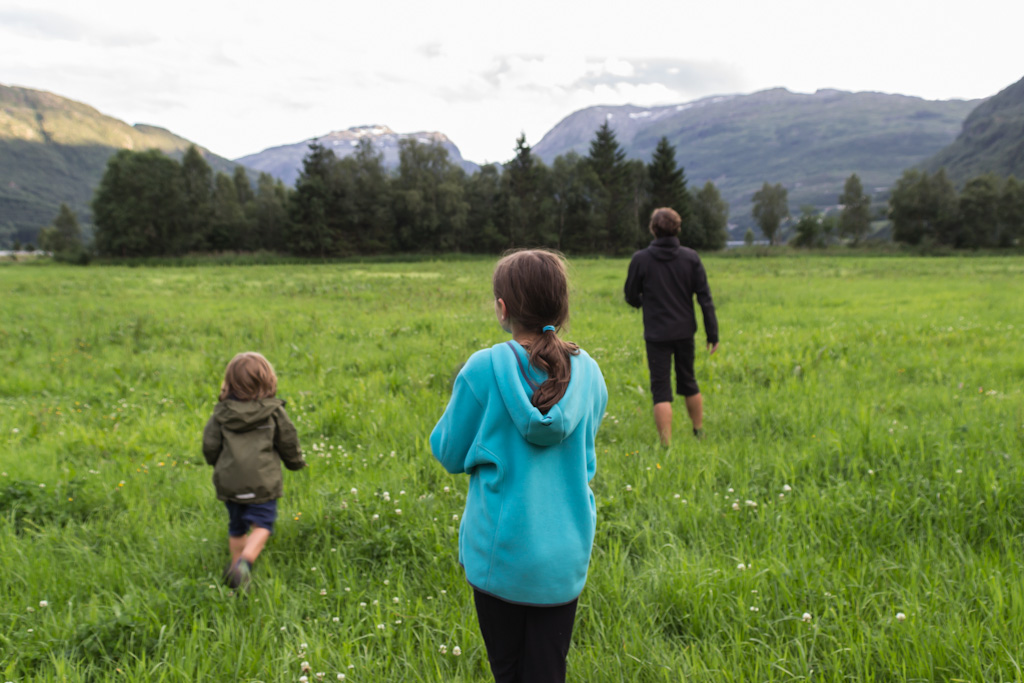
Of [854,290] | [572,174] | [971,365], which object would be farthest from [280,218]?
[971,365]

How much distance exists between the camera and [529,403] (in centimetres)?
179

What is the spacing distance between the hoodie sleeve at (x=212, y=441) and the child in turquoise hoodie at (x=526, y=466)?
2549 millimetres

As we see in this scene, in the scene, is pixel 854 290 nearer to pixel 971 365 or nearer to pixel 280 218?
pixel 971 365

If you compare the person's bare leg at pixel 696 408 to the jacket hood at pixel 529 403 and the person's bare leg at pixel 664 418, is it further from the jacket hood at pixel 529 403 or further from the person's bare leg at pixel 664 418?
the jacket hood at pixel 529 403

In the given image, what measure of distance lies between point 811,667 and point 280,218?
7901 centimetres

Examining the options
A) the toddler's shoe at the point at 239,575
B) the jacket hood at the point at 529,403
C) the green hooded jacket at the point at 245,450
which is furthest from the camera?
the green hooded jacket at the point at 245,450

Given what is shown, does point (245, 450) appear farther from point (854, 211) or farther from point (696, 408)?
point (854, 211)

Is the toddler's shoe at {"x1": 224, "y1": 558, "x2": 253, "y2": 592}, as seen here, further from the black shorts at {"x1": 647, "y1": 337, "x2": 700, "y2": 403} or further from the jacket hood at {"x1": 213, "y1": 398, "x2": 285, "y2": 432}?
the black shorts at {"x1": 647, "y1": 337, "x2": 700, "y2": 403}

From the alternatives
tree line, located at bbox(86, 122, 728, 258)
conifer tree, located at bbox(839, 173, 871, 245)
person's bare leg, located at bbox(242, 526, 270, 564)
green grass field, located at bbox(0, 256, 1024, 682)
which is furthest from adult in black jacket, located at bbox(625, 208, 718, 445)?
conifer tree, located at bbox(839, 173, 871, 245)

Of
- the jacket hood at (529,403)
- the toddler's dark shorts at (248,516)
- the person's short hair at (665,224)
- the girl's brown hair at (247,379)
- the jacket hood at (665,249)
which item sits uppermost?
the person's short hair at (665,224)

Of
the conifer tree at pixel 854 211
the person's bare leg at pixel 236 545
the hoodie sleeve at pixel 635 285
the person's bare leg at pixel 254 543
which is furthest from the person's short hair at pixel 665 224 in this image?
the conifer tree at pixel 854 211

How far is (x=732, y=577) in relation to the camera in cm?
317

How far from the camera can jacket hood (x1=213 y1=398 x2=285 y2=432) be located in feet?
12.5

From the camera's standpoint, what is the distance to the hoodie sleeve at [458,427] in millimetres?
1936
